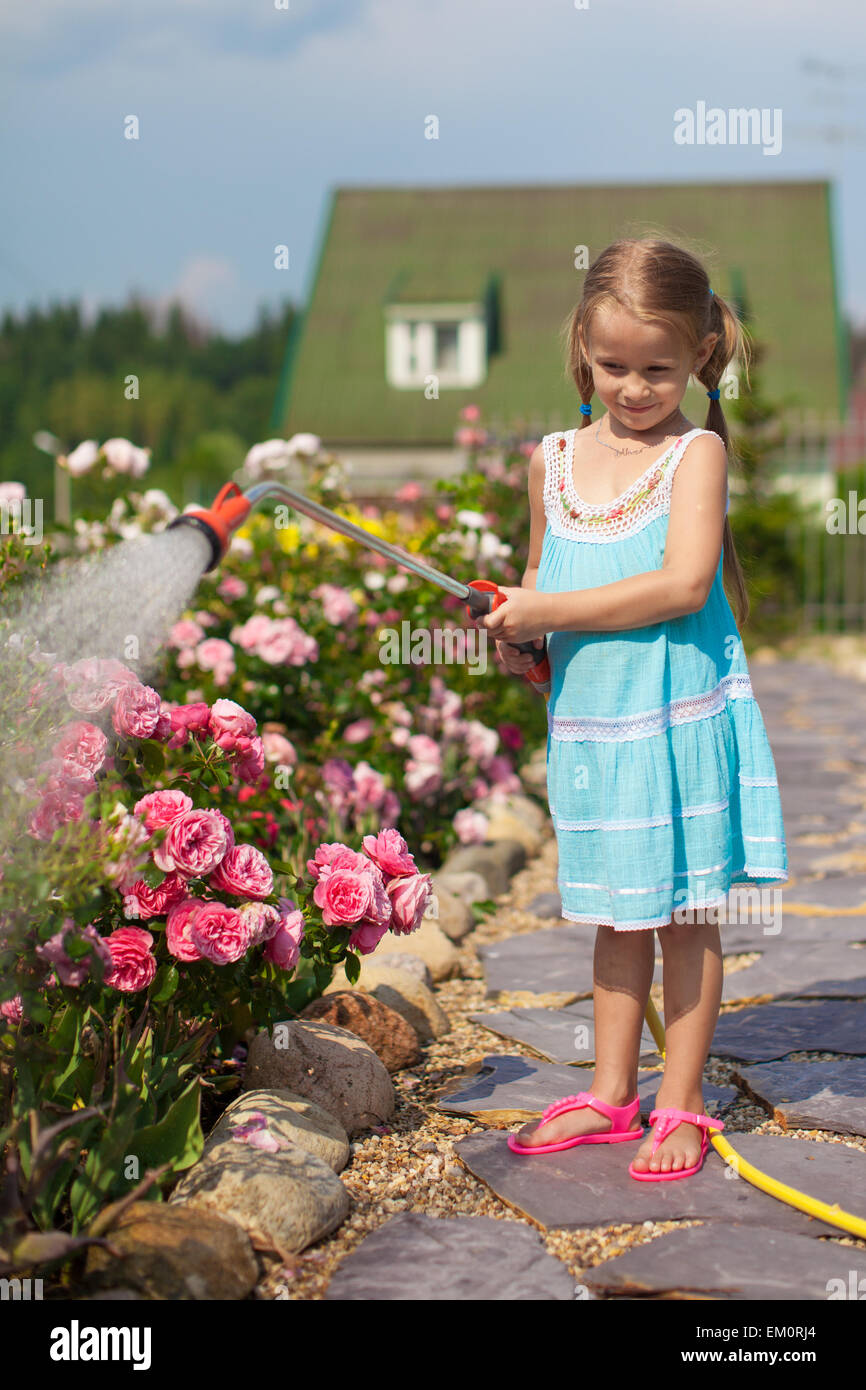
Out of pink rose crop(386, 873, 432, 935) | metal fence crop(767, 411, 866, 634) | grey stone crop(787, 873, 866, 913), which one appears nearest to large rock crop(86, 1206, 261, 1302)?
pink rose crop(386, 873, 432, 935)

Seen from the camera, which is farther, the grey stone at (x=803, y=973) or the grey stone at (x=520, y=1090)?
the grey stone at (x=803, y=973)

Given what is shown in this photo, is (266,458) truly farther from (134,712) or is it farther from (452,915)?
(134,712)

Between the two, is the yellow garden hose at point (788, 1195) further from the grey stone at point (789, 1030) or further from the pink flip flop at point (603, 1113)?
the grey stone at point (789, 1030)

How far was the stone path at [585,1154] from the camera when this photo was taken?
5.83 ft

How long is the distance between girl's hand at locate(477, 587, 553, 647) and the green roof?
1516 centimetres

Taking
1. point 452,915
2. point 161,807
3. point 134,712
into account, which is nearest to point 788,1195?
point 161,807

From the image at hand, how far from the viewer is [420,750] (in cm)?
396

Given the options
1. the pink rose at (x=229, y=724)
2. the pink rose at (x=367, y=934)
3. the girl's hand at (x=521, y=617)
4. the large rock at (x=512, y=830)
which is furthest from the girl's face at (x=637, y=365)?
the large rock at (x=512, y=830)

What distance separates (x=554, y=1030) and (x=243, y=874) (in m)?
1.10

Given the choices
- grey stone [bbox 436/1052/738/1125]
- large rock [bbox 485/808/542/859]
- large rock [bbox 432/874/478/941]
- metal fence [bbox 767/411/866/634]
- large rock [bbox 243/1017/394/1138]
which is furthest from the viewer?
metal fence [bbox 767/411/866/634]

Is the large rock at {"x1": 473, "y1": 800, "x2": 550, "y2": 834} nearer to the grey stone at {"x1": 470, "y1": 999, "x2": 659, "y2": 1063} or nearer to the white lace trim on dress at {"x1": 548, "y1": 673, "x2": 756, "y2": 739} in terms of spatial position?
the grey stone at {"x1": 470, "y1": 999, "x2": 659, "y2": 1063}

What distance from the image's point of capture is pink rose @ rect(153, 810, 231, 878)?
1.89 metres

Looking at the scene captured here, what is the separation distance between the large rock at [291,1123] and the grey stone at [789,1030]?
3.04 ft

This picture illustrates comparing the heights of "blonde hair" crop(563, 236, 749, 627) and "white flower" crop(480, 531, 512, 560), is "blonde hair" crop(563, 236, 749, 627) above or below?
above
